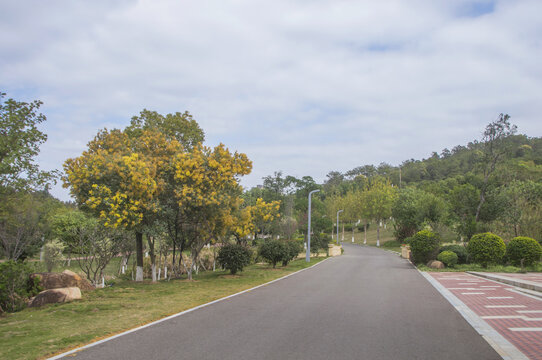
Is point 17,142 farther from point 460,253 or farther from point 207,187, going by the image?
point 460,253

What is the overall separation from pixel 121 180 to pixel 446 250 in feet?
64.6

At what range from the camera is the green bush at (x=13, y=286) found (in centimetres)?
984

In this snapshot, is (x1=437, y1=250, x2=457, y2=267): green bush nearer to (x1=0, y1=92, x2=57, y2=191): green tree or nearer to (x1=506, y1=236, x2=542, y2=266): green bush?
(x1=506, y1=236, x2=542, y2=266): green bush

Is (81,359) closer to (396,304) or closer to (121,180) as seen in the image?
(396,304)

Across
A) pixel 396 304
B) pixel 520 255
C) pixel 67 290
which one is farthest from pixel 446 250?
pixel 67 290

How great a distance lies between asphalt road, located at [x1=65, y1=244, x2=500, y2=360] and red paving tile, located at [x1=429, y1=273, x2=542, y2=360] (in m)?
0.62

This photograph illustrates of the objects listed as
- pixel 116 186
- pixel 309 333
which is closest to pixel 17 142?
pixel 116 186

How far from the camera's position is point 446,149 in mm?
140500

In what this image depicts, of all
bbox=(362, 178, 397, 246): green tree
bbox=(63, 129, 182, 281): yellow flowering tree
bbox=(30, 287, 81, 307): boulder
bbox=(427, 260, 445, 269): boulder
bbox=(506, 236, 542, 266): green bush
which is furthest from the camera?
bbox=(362, 178, 397, 246): green tree

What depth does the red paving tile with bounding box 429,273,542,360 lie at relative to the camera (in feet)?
22.3

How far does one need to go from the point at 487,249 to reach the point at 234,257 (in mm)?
13910

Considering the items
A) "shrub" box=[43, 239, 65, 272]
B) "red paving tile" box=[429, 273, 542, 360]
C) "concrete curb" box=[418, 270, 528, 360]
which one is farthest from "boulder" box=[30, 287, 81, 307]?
"shrub" box=[43, 239, 65, 272]

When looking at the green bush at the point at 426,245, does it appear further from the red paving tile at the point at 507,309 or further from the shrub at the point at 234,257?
the shrub at the point at 234,257

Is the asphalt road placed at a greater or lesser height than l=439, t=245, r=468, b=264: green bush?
greater
